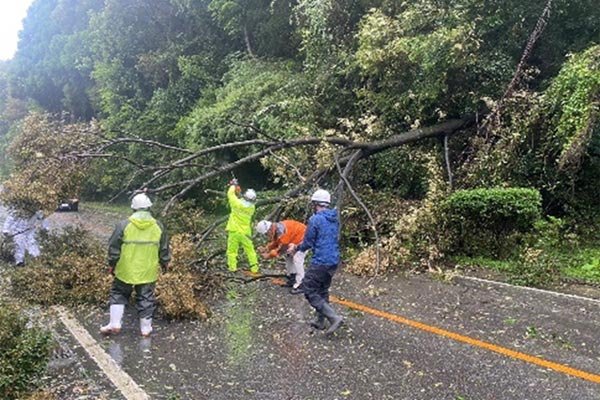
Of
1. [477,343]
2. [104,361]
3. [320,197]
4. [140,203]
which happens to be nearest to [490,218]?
[477,343]

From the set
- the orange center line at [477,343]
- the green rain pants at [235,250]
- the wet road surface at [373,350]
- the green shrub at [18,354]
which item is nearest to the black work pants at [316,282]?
the wet road surface at [373,350]

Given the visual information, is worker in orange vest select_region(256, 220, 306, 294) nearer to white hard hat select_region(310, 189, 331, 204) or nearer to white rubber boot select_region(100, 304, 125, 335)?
white hard hat select_region(310, 189, 331, 204)

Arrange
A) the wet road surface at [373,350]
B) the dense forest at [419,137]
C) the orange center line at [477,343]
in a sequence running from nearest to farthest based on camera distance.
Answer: the wet road surface at [373,350] → the orange center line at [477,343] → the dense forest at [419,137]

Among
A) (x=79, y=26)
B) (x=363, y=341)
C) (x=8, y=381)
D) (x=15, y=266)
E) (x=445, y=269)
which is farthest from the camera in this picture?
(x=79, y=26)

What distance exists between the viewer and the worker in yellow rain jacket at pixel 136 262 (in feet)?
22.4

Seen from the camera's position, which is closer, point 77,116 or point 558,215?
point 558,215

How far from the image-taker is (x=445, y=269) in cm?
934

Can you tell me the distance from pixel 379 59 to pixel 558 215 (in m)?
4.50

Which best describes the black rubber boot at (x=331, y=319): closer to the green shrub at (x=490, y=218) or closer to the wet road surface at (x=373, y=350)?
the wet road surface at (x=373, y=350)

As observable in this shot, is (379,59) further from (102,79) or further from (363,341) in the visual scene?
(102,79)

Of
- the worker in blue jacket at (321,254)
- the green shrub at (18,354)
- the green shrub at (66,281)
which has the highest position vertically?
the worker in blue jacket at (321,254)

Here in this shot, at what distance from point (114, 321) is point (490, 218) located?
5833 mm

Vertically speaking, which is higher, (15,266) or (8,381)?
(8,381)

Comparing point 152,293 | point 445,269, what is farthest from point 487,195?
point 152,293
